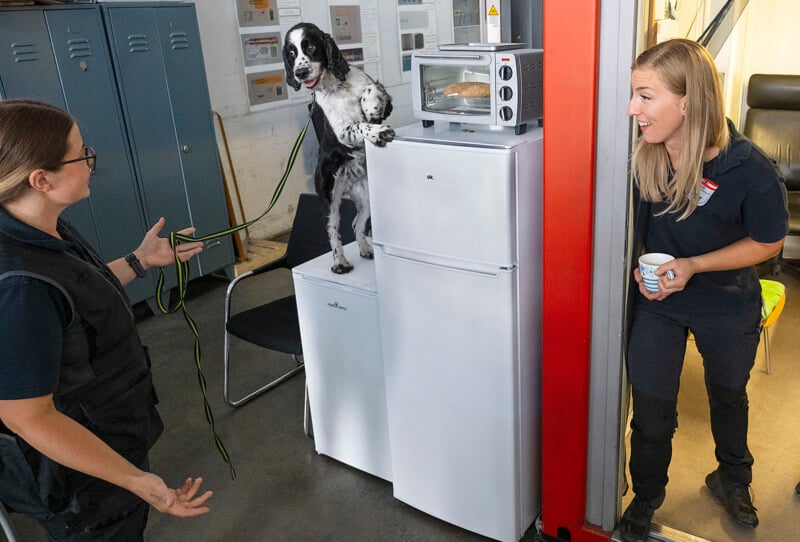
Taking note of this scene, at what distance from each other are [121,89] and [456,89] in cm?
247

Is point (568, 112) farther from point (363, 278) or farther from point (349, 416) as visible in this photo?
point (349, 416)

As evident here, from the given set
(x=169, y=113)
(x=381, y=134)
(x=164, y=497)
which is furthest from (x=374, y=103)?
(x=169, y=113)

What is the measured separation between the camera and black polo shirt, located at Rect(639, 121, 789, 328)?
165cm

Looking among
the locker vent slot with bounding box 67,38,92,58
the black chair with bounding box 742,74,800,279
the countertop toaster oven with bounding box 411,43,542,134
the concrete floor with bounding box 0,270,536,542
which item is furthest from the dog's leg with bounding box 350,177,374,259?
the black chair with bounding box 742,74,800,279

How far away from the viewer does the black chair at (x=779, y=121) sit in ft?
12.5

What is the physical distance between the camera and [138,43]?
377 centimetres

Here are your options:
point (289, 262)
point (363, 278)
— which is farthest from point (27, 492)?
point (289, 262)

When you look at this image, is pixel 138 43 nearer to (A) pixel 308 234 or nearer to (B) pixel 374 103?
(A) pixel 308 234

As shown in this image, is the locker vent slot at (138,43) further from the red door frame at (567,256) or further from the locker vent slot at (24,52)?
the red door frame at (567,256)

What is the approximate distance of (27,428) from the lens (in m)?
1.24

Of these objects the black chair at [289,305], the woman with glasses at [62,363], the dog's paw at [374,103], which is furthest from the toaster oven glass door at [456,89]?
the woman with glasses at [62,363]

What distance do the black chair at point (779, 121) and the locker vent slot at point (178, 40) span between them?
131 inches

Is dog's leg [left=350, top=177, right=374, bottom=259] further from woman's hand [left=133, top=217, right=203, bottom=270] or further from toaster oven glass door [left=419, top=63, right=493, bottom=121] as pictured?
woman's hand [left=133, top=217, right=203, bottom=270]

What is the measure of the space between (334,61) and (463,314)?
827mm
